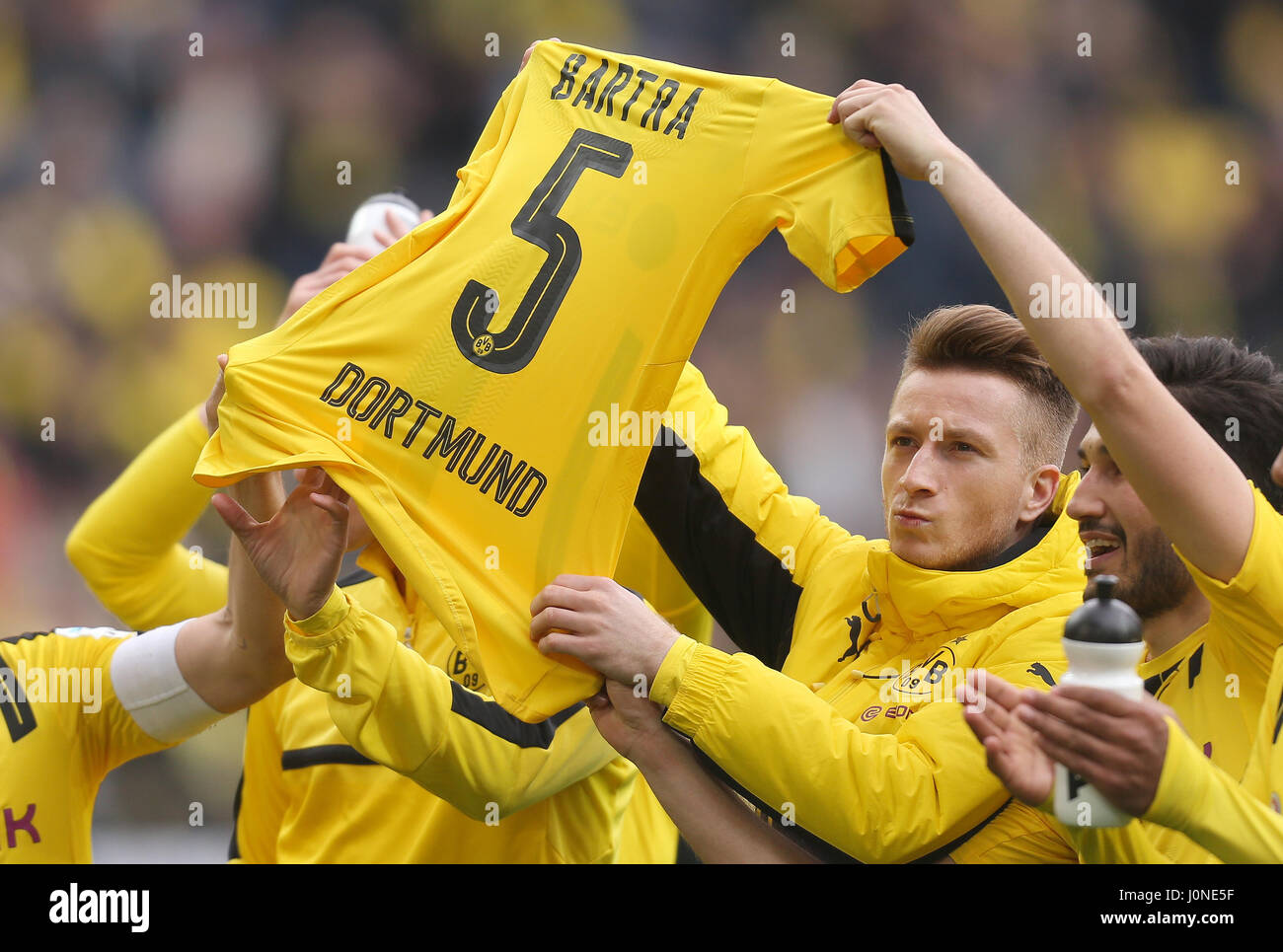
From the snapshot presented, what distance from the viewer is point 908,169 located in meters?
1.69

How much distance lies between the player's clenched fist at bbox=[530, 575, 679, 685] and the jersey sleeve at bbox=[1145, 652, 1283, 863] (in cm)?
68

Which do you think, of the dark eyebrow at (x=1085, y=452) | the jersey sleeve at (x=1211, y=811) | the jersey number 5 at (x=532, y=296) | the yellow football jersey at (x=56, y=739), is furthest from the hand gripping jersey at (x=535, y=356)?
the jersey sleeve at (x=1211, y=811)

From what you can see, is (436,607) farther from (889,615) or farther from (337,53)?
(337,53)

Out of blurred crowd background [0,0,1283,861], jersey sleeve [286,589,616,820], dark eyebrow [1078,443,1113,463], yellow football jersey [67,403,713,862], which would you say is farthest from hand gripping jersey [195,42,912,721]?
blurred crowd background [0,0,1283,861]

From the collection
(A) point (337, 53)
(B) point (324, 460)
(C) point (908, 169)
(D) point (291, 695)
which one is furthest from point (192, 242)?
(C) point (908, 169)

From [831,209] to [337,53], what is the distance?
13.7 feet

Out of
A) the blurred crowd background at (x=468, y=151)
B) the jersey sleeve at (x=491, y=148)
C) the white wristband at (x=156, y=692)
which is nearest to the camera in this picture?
the jersey sleeve at (x=491, y=148)

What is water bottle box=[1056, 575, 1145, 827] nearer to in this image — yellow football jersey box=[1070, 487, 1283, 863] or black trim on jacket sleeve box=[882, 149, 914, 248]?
yellow football jersey box=[1070, 487, 1283, 863]

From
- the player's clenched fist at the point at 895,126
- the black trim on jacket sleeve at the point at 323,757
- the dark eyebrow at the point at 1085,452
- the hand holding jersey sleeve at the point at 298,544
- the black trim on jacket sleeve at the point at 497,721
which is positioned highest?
the player's clenched fist at the point at 895,126

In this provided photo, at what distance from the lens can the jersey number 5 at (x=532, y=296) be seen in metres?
1.84

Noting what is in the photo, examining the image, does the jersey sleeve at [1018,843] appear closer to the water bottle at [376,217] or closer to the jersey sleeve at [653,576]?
the jersey sleeve at [653,576]

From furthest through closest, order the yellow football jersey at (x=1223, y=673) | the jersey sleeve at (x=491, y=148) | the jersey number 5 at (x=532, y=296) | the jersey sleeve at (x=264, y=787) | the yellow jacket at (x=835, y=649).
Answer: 1. the jersey sleeve at (x=264, y=787)
2. the jersey sleeve at (x=491, y=148)
3. the jersey number 5 at (x=532, y=296)
4. the yellow jacket at (x=835, y=649)
5. the yellow football jersey at (x=1223, y=673)

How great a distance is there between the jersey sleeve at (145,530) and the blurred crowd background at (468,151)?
2.17m

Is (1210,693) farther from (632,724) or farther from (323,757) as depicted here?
(323,757)
